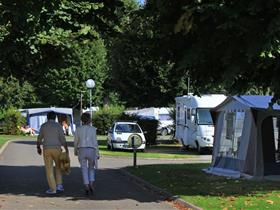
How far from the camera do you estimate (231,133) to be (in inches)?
745

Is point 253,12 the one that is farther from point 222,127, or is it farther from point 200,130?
point 200,130

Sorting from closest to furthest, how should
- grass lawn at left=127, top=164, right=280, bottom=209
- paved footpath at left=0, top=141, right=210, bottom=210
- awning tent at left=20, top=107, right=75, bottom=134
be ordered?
grass lawn at left=127, top=164, right=280, bottom=209 < paved footpath at left=0, top=141, right=210, bottom=210 < awning tent at left=20, top=107, right=75, bottom=134

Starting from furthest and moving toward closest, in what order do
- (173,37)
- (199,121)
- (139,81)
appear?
1. (139,81)
2. (199,121)
3. (173,37)

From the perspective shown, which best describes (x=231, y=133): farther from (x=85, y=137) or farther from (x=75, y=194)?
(x=75, y=194)

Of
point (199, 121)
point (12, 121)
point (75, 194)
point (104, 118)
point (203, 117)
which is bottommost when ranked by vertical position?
point (75, 194)

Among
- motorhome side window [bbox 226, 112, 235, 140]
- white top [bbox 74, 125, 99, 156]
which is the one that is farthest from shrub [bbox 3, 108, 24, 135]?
white top [bbox 74, 125, 99, 156]

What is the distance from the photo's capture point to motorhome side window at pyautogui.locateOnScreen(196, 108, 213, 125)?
3097 cm

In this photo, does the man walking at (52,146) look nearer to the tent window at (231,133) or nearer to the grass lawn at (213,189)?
the grass lawn at (213,189)

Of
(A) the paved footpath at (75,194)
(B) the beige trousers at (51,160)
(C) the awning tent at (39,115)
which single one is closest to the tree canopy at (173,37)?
(B) the beige trousers at (51,160)

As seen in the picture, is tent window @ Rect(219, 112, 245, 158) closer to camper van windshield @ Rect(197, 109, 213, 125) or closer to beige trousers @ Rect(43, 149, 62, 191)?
beige trousers @ Rect(43, 149, 62, 191)

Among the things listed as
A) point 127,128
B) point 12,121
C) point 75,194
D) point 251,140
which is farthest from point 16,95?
point 75,194

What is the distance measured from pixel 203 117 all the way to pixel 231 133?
1220 centimetres

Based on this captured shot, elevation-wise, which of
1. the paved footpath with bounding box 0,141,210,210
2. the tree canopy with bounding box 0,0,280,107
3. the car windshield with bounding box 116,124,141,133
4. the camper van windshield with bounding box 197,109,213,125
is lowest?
the paved footpath with bounding box 0,141,210,210

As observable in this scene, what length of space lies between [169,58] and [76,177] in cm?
534
